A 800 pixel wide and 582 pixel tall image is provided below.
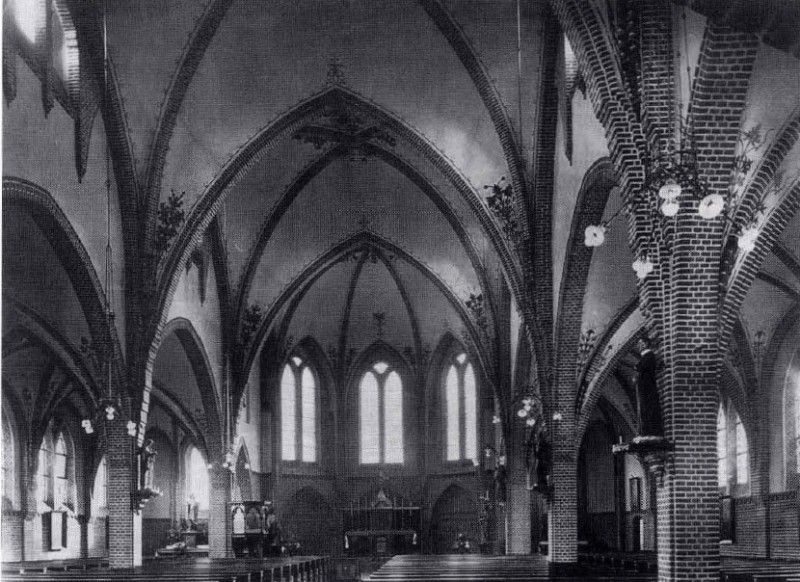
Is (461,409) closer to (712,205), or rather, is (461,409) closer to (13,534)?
(13,534)

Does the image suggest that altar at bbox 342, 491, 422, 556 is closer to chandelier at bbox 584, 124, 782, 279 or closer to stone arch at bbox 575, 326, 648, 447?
stone arch at bbox 575, 326, 648, 447

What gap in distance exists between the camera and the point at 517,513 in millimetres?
29812

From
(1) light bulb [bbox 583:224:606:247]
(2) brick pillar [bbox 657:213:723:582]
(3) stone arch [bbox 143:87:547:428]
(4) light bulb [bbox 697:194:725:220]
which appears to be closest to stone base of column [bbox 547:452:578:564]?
(3) stone arch [bbox 143:87:547:428]

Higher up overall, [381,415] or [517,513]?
[381,415]

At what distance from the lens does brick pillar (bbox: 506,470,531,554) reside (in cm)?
2981

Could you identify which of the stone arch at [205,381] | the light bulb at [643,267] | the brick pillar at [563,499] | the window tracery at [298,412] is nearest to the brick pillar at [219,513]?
the stone arch at [205,381]

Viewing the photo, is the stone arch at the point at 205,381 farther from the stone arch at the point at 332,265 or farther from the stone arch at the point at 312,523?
the stone arch at the point at 312,523

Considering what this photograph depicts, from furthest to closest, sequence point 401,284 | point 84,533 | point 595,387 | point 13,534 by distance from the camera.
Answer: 1. point 84,533
2. point 401,284
3. point 13,534
4. point 595,387

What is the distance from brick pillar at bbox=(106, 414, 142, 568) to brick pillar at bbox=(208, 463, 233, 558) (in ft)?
30.1

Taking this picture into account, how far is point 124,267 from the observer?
2186cm

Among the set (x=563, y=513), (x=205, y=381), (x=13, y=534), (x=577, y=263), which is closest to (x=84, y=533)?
(x=13, y=534)

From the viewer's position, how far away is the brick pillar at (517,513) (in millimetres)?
29812

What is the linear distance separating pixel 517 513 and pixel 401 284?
1068 cm

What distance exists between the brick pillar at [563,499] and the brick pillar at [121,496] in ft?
29.1
